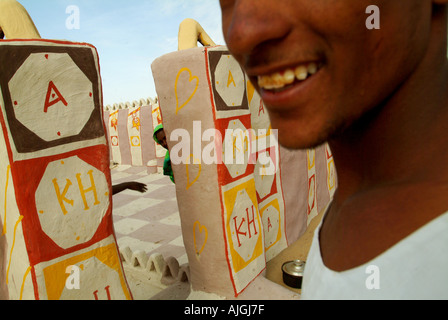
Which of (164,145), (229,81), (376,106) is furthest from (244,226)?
(376,106)

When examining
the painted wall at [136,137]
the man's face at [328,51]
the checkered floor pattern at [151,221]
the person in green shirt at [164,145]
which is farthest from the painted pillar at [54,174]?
the painted wall at [136,137]

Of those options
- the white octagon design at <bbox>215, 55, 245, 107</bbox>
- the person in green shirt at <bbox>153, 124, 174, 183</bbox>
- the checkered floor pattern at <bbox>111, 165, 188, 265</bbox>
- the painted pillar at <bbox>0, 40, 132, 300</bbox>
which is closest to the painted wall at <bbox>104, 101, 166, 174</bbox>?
the checkered floor pattern at <bbox>111, 165, 188, 265</bbox>

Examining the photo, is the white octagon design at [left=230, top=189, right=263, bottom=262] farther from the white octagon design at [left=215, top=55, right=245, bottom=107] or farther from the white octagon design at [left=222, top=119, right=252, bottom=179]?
the white octagon design at [left=215, top=55, right=245, bottom=107]

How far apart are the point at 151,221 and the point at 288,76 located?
383cm

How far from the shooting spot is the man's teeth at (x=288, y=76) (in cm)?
45

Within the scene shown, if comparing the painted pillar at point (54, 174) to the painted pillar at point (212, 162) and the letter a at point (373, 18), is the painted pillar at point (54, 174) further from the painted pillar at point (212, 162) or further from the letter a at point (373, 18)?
the letter a at point (373, 18)

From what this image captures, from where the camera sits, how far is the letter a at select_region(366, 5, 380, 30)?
402mm

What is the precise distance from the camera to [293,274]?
2096 millimetres

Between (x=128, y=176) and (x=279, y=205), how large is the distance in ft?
18.0

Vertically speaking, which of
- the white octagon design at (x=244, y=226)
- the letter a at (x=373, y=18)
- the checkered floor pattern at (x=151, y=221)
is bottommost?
the checkered floor pattern at (x=151, y=221)

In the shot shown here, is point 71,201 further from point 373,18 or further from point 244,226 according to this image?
point 373,18

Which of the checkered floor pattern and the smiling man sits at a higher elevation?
the smiling man

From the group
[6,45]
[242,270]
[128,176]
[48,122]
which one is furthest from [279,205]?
[128,176]

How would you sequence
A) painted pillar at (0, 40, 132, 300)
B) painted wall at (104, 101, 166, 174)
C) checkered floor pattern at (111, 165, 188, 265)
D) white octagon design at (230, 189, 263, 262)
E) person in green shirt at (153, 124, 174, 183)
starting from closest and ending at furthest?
painted pillar at (0, 40, 132, 300)
white octagon design at (230, 189, 263, 262)
person in green shirt at (153, 124, 174, 183)
checkered floor pattern at (111, 165, 188, 265)
painted wall at (104, 101, 166, 174)
